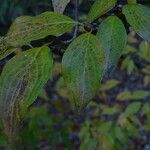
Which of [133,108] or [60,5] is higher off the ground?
[60,5]

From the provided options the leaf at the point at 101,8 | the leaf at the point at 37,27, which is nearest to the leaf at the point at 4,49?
the leaf at the point at 37,27

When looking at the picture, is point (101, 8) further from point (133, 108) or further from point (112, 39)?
point (133, 108)

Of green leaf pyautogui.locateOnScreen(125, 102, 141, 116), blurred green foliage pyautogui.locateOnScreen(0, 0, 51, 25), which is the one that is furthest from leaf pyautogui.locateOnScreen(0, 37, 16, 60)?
green leaf pyautogui.locateOnScreen(125, 102, 141, 116)

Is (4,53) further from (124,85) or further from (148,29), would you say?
(124,85)

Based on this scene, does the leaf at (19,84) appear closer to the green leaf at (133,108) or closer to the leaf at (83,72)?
the leaf at (83,72)

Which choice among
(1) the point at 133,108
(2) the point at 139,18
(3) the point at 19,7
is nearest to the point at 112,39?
(2) the point at 139,18
